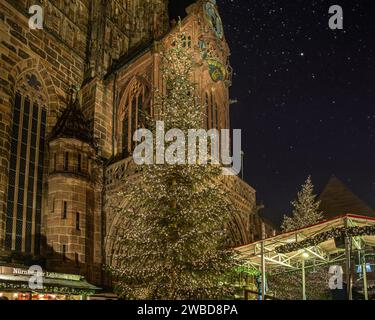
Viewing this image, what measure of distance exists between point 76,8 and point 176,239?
14.8 meters

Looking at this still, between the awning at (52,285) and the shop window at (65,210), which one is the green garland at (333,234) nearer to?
the awning at (52,285)

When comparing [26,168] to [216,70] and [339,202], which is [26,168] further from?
[339,202]

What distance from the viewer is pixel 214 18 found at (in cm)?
2670

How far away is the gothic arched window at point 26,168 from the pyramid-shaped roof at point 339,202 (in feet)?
89.7

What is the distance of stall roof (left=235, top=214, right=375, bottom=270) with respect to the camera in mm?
13727

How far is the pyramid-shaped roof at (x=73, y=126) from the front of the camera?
→ 20.9 m

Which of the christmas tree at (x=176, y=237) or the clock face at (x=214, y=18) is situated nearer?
the christmas tree at (x=176, y=237)

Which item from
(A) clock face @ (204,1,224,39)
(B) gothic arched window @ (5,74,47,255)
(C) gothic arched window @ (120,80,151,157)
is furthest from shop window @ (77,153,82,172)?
(A) clock face @ (204,1,224,39)

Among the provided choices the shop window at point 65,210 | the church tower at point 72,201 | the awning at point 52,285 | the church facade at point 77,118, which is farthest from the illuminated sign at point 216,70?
the awning at point 52,285

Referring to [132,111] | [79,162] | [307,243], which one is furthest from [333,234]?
[132,111]

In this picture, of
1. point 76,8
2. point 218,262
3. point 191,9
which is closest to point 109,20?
point 76,8

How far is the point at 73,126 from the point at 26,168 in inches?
102

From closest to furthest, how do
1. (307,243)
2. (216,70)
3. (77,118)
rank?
(307,243) → (77,118) → (216,70)

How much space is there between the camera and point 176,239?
15188 millimetres
